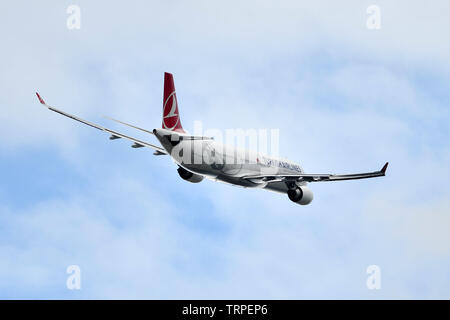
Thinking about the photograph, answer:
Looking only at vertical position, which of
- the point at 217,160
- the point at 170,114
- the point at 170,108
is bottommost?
the point at 217,160

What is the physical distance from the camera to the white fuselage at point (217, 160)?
6188 centimetres

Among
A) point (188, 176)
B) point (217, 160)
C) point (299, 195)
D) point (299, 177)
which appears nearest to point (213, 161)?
point (217, 160)

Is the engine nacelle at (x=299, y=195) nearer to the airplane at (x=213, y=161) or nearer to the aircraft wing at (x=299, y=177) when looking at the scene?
the airplane at (x=213, y=161)

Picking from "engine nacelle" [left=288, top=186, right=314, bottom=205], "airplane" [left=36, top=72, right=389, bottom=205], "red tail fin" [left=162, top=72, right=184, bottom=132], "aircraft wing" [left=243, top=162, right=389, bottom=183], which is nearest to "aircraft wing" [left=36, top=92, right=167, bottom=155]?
"airplane" [left=36, top=72, right=389, bottom=205]

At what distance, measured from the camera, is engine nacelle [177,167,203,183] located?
225 ft

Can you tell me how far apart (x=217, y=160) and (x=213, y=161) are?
475mm

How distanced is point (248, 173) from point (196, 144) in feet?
24.8

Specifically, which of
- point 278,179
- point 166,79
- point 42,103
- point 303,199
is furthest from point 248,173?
point 42,103

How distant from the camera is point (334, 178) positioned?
67.8 metres

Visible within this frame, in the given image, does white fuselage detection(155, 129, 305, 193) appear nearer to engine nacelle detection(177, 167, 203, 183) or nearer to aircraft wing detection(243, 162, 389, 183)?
aircraft wing detection(243, 162, 389, 183)

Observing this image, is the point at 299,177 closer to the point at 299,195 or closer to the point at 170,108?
the point at 299,195

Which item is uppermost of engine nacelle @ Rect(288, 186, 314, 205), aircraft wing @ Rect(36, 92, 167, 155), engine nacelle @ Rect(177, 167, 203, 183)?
aircraft wing @ Rect(36, 92, 167, 155)

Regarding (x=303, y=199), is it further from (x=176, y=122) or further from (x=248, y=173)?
(x=176, y=122)

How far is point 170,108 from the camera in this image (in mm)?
63000
